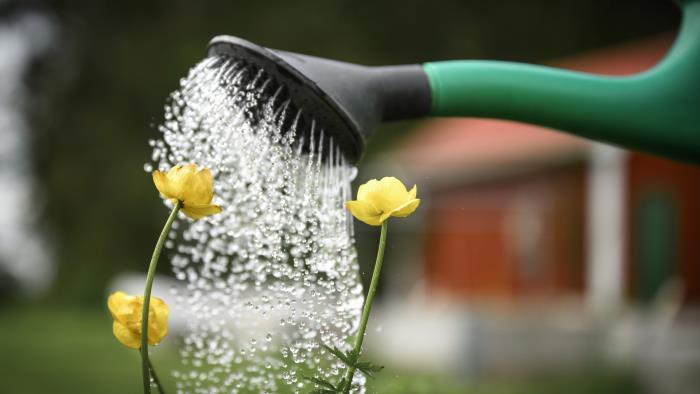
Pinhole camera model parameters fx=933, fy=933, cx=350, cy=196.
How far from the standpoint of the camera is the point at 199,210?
80 centimetres

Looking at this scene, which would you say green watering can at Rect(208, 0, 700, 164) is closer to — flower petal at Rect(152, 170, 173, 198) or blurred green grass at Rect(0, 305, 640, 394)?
flower petal at Rect(152, 170, 173, 198)

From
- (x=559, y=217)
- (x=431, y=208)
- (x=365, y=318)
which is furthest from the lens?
(x=431, y=208)

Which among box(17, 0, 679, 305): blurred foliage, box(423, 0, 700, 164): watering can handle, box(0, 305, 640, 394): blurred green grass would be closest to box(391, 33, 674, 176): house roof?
box(0, 305, 640, 394): blurred green grass

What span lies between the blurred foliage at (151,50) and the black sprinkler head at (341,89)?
35.3 ft

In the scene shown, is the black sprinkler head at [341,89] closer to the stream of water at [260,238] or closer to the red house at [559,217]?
the stream of water at [260,238]

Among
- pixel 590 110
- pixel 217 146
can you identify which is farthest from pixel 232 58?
pixel 590 110

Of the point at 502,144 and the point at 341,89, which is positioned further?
the point at 502,144

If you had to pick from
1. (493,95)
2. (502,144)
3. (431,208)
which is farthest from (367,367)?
(431,208)

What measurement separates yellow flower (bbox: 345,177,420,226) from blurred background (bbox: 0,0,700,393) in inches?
9.6

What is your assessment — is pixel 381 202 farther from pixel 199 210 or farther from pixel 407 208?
pixel 199 210

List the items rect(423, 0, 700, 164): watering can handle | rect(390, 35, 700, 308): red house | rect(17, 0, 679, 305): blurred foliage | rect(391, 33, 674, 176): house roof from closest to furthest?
rect(423, 0, 700, 164): watering can handle → rect(390, 35, 700, 308): red house → rect(391, 33, 674, 176): house roof → rect(17, 0, 679, 305): blurred foliage

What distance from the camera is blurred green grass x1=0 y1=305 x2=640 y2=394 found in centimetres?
481

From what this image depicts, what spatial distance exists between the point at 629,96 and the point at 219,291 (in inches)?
18.6

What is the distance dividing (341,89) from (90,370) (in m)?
5.24
